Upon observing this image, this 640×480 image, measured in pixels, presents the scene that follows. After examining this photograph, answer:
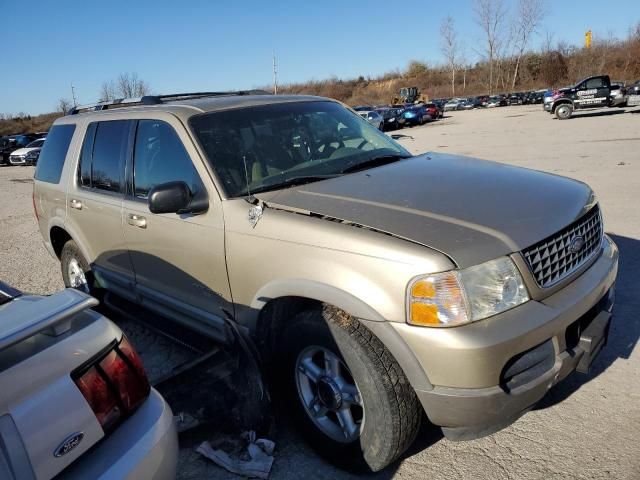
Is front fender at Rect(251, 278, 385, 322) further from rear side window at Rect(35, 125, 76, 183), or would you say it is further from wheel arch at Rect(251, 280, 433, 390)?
rear side window at Rect(35, 125, 76, 183)

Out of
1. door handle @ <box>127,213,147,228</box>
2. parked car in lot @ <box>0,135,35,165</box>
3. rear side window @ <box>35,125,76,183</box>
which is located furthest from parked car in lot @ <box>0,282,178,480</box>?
parked car in lot @ <box>0,135,35,165</box>

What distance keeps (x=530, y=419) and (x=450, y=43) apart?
88388mm

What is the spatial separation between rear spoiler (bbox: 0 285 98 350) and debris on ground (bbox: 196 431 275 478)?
1317 millimetres

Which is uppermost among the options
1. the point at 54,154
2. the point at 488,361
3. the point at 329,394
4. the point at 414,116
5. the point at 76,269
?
the point at 414,116

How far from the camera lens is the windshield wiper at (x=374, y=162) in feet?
10.7

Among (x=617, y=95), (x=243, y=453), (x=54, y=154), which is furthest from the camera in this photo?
(x=617, y=95)

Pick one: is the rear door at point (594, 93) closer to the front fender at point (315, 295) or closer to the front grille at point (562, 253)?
the front grille at point (562, 253)

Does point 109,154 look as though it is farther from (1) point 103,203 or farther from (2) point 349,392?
(2) point 349,392

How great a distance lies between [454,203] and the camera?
2533 mm

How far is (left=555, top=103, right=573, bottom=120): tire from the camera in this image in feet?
87.1

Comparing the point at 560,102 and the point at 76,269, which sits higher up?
the point at 560,102

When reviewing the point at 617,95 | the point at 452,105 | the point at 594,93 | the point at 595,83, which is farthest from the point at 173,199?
the point at 452,105

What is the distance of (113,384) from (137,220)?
1.96 meters

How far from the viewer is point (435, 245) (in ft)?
6.98
